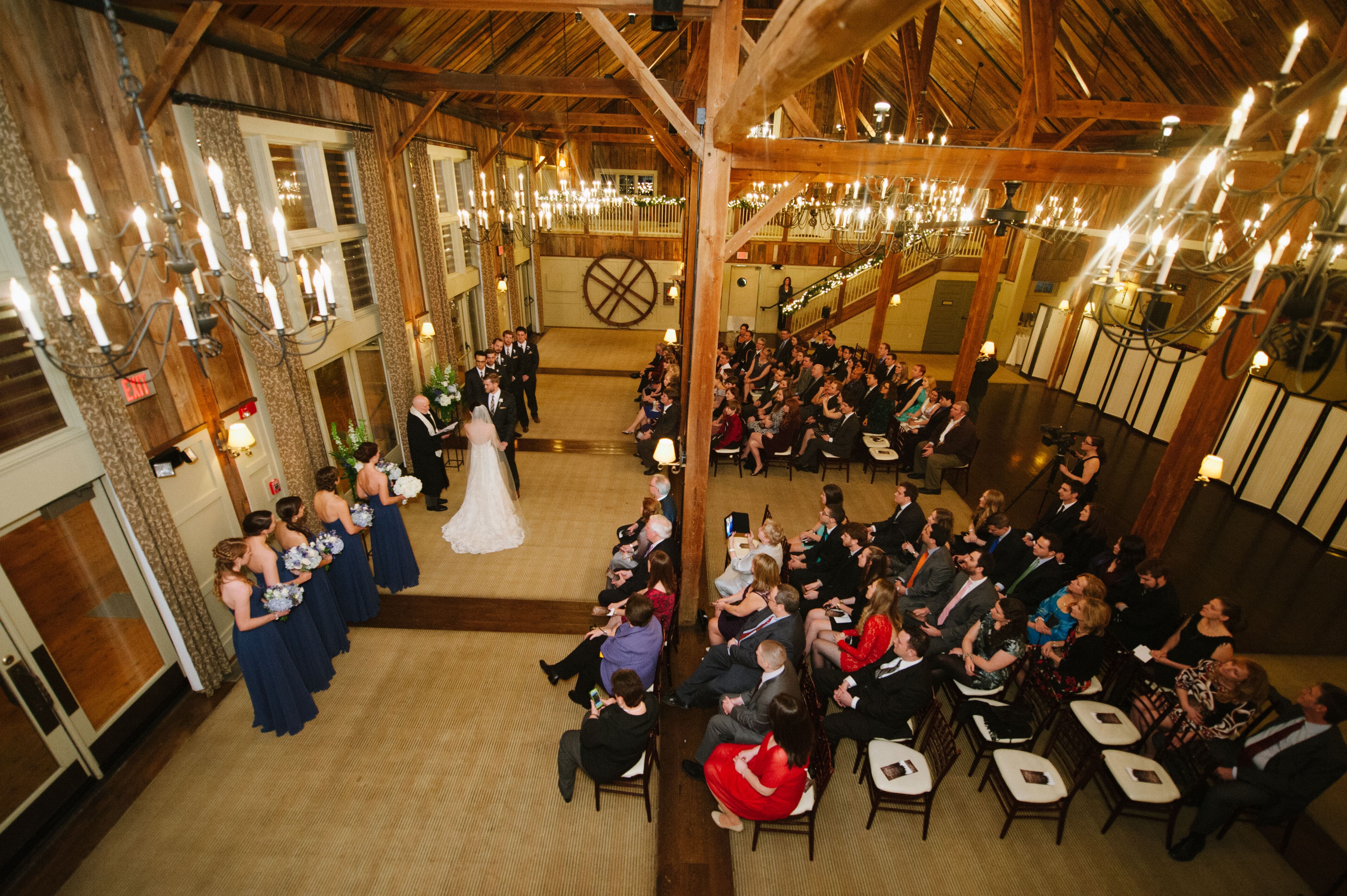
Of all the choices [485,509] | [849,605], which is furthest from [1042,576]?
[485,509]

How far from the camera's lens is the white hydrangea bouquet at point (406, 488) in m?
5.50

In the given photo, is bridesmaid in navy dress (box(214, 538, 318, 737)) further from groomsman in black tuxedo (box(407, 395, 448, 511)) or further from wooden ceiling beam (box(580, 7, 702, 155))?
wooden ceiling beam (box(580, 7, 702, 155))

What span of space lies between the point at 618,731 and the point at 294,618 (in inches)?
103

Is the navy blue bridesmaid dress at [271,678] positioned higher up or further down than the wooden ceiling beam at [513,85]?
further down

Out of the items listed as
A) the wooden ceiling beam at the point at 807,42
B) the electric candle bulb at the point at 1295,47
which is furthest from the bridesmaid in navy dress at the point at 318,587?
the electric candle bulb at the point at 1295,47

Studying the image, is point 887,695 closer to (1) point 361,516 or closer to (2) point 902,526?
(2) point 902,526

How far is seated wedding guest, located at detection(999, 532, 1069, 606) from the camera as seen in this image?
468cm

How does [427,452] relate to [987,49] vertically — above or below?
below

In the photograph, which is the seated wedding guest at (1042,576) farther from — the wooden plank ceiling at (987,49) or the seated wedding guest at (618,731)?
the wooden plank ceiling at (987,49)

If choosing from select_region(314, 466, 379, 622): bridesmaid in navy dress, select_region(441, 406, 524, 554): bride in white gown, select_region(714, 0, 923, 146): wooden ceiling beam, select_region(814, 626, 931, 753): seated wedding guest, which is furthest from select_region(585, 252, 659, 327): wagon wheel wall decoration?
select_region(814, 626, 931, 753): seated wedding guest

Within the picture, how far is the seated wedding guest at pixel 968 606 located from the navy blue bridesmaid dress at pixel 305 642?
458 cm

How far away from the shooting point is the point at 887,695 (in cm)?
378

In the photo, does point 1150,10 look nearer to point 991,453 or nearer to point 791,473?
point 991,453

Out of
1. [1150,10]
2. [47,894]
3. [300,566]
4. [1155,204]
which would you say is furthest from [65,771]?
[1150,10]
